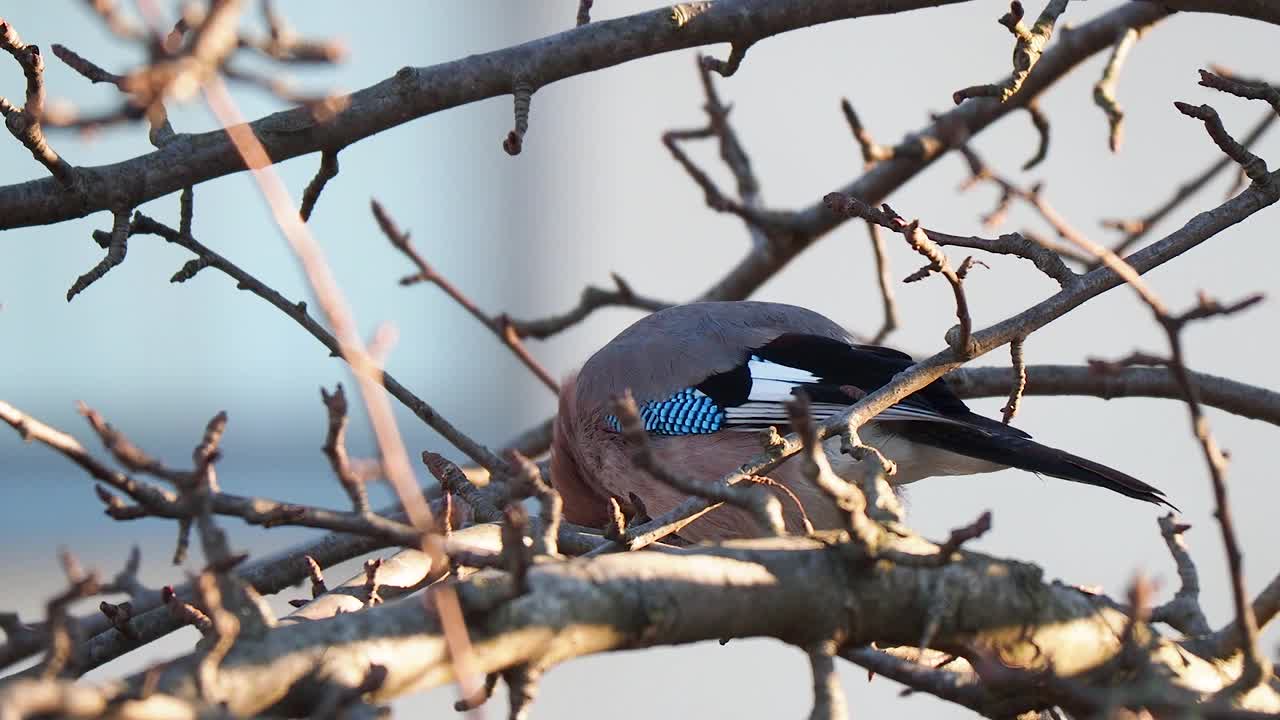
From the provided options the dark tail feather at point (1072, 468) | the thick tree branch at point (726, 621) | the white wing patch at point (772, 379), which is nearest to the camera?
the thick tree branch at point (726, 621)

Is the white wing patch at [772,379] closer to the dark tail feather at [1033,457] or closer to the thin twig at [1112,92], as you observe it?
the dark tail feather at [1033,457]

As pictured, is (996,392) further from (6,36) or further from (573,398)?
(6,36)

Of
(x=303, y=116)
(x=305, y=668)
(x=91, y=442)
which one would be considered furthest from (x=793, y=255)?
(x=91, y=442)

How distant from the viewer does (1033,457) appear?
8.39 feet

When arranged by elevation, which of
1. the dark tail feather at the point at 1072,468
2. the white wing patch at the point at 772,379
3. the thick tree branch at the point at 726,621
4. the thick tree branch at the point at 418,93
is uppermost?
the thick tree branch at the point at 418,93

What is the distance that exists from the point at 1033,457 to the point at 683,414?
86cm

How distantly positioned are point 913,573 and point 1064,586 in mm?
213

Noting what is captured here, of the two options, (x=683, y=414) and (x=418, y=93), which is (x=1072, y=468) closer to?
(x=683, y=414)

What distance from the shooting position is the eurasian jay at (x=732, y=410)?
2836 mm

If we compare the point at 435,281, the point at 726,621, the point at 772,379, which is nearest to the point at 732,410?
the point at 772,379

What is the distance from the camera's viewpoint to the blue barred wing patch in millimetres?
3133

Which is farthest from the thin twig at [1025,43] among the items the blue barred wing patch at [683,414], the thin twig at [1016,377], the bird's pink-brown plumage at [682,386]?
the blue barred wing patch at [683,414]

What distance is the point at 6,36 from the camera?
79.0 inches

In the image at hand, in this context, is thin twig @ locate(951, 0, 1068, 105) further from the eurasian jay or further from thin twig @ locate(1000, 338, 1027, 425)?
the eurasian jay
